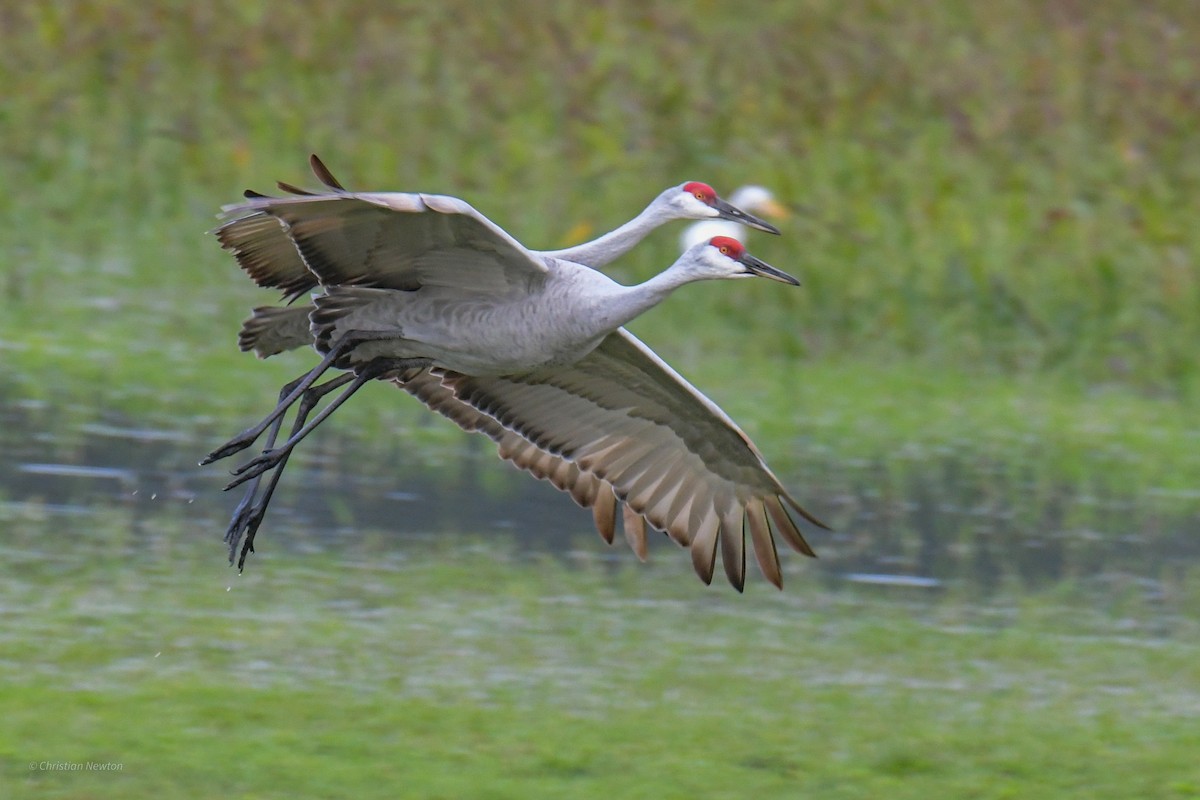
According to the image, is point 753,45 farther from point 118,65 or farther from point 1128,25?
point 118,65

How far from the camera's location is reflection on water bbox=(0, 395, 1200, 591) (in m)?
10.3

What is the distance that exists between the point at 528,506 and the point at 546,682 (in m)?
3.00

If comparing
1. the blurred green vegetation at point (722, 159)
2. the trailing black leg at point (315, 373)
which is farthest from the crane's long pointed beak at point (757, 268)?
the blurred green vegetation at point (722, 159)

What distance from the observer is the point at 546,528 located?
35.4ft

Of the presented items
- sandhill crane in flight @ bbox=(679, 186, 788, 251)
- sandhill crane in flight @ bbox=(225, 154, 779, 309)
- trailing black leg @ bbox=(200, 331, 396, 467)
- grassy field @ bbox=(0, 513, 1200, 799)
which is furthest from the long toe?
sandhill crane in flight @ bbox=(679, 186, 788, 251)

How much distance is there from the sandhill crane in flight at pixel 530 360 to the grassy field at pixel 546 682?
49 centimetres

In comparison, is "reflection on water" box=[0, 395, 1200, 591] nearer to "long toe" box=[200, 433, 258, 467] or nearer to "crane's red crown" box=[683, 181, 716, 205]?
"long toe" box=[200, 433, 258, 467]

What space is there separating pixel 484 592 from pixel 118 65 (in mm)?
7799

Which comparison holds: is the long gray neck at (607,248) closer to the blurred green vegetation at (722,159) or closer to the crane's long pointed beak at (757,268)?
the crane's long pointed beak at (757,268)

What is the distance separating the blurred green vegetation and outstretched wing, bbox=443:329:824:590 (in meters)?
4.10

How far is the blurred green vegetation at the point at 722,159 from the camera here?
1395 cm

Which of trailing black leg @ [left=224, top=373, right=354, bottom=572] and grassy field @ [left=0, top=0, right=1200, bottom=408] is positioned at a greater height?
grassy field @ [left=0, top=0, right=1200, bottom=408]

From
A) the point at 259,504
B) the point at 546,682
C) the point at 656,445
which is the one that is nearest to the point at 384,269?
the point at 259,504

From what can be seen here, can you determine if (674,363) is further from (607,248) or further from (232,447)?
(232,447)
